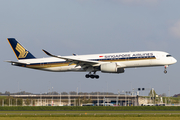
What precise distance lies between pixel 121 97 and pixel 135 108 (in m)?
44.9

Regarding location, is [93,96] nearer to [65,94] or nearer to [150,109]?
[65,94]

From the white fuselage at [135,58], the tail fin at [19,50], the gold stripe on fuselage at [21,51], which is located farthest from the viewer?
the gold stripe on fuselage at [21,51]

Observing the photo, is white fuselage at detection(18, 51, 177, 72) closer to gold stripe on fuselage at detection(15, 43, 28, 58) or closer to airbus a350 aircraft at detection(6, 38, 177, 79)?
airbus a350 aircraft at detection(6, 38, 177, 79)

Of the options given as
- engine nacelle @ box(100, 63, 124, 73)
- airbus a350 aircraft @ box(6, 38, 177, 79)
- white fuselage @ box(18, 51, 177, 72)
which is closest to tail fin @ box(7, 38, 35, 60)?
airbus a350 aircraft @ box(6, 38, 177, 79)

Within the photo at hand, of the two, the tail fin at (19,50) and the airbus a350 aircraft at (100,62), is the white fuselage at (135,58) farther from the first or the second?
the tail fin at (19,50)

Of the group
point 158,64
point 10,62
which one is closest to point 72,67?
point 10,62

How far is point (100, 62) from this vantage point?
5453 cm

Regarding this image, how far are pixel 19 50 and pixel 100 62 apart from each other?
19.9 meters

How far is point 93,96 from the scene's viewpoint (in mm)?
107062

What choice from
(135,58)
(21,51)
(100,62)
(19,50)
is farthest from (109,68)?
(19,50)

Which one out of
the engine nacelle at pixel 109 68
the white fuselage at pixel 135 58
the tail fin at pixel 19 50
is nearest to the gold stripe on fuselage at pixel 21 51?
the tail fin at pixel 19 50

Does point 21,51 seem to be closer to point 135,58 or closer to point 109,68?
point 109,68

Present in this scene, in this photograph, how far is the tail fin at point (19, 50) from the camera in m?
62.2

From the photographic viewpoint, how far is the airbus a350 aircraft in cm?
5222
